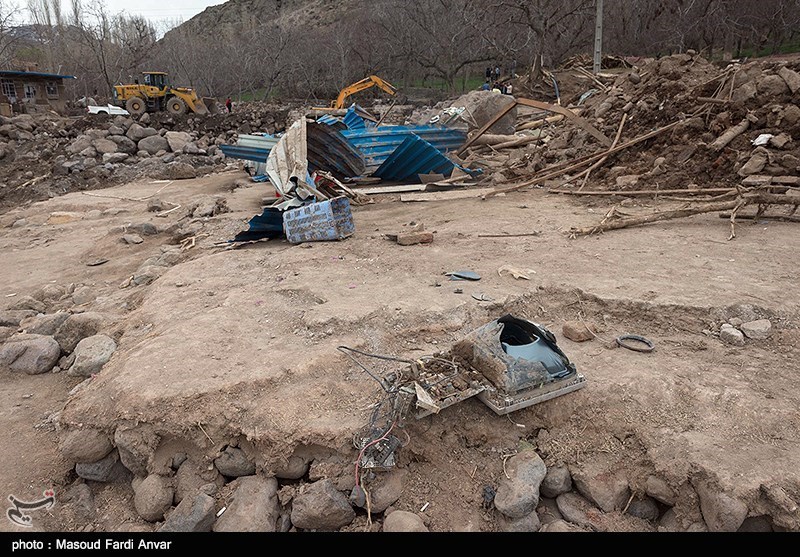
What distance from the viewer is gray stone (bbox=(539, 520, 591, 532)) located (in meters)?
A: 2.28

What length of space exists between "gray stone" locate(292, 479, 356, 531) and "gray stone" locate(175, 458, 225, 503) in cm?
48

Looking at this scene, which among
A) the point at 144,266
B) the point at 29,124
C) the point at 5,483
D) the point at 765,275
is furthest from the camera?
the point at 29,124

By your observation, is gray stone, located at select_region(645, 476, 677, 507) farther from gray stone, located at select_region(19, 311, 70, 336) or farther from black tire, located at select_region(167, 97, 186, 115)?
black tire, located at select_region(167, 97, 186, 115)

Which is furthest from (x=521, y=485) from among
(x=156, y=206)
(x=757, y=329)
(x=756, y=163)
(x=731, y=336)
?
(x=156, y=206)

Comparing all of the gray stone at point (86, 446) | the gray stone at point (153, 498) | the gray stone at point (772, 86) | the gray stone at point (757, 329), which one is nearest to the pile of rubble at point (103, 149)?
the gray stone at point (86, 446)

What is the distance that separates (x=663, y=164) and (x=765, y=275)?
380cm

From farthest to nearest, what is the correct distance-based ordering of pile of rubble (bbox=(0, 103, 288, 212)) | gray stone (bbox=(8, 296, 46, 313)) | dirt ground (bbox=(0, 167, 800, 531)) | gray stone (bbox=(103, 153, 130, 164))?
1. gray stone (bbox=(103, 153, 130, 164))
2. pile of rubble (bbox=(0, 103, 288, 212))
3. gray stone (bbox=(8, 296, 46, 313))
4. dirt ground (bbox=(0, 167, 800, 531))

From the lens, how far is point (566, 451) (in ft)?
8.52

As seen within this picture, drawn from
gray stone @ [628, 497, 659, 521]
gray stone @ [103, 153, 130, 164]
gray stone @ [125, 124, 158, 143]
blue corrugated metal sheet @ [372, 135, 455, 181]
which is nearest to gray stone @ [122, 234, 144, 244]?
blue corrugated metal sheet @ [372, 135, 455, 181]

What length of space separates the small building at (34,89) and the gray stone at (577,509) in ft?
85.5

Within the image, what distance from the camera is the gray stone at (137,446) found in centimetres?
273

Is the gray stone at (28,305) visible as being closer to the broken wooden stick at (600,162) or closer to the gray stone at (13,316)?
the gray stone at (13,316)

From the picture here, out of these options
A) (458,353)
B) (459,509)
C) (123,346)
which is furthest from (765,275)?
(123,346)

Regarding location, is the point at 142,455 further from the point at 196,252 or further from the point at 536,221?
the point at 536,221
